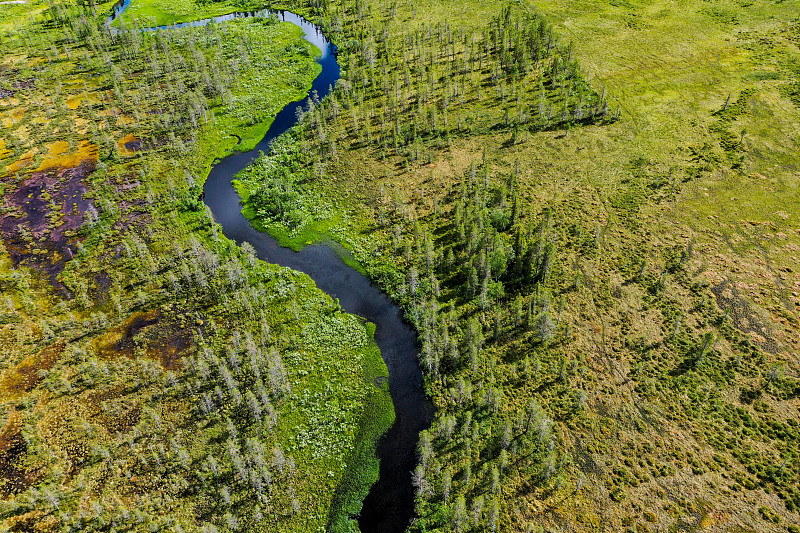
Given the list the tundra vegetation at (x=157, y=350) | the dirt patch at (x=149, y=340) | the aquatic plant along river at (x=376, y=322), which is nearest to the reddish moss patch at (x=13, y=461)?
the tundra vegetation at (x=157, y=350)

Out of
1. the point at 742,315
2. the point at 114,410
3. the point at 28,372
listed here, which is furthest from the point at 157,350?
the point at 742,315

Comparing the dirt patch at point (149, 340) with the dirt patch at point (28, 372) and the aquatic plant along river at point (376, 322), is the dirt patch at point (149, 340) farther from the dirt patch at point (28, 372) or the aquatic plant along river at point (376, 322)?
the aquatic plant along river at point (376, 322)

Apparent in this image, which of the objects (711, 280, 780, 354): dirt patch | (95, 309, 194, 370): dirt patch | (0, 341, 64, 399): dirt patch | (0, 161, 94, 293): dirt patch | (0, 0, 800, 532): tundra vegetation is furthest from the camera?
(0, 161, 94, 293): dirt patch

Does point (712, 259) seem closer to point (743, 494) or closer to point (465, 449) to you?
point (743, 494)

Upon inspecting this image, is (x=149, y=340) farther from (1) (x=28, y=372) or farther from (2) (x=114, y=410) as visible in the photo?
(1) (x=28, y=372)

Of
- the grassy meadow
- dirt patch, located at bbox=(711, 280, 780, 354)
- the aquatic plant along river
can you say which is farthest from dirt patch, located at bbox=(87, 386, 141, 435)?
dirt patch, located at bbox=(711, 280, 780, 354)

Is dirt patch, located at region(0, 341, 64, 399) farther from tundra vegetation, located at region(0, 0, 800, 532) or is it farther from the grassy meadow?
the grassy meadow
